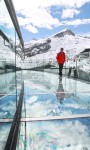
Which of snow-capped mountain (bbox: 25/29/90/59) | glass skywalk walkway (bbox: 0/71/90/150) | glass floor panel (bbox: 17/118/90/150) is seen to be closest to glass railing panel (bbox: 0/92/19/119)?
glass skywalk walkway (bbox: 0/71/90/150)

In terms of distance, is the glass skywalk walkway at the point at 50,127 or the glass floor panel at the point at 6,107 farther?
the glass skywalk walkway at the point at 50,127

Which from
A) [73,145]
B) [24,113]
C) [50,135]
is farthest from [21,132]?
[24,113]

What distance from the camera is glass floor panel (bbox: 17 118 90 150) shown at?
1845 millimetres

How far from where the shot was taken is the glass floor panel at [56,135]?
1845 millimetres

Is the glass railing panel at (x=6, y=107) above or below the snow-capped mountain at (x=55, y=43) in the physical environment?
below

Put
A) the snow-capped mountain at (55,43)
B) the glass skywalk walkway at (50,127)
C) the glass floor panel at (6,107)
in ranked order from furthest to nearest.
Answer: the snow-capped mountain at (55,43) → the glass skywalk walkway at (50,127) → the glass floor panel at (6,107)

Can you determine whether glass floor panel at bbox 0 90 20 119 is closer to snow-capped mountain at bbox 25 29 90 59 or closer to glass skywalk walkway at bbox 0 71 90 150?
glass skywalk walkway at bbox 0 71 90 150

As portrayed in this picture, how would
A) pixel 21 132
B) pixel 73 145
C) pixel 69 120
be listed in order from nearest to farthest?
pixel 73 145, pixel 21 132, pixel 69 120

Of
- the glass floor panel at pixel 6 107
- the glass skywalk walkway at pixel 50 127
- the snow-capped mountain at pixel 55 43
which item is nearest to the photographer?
the glass floor panel at pixel 6 107

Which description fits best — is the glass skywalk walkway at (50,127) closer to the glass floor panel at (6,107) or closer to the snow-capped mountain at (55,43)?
the glass floor panel at (6,107)

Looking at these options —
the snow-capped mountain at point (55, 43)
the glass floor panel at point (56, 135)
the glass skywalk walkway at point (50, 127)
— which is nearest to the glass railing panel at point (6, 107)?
the glass skywalk walkway at point (50, 127)

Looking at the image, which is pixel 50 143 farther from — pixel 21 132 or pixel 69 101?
pixel 69 101

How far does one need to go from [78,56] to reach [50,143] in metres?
8.80

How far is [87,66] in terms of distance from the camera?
879cm
